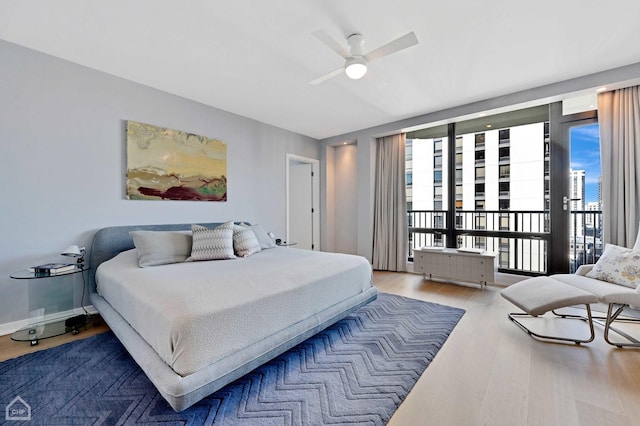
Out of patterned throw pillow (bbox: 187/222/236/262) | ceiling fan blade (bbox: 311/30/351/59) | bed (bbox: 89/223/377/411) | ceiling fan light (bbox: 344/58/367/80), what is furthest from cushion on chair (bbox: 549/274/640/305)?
patterned throw pillow (bbox: 187/222/236/262)

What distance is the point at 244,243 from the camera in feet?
10.3

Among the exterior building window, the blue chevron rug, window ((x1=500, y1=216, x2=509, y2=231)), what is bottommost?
the blue chevron rug

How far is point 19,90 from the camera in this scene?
240 cm

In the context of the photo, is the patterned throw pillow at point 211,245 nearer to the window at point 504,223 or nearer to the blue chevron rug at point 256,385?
the blue chevron rug at point 256,385

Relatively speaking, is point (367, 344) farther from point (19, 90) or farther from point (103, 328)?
point (19, 90)

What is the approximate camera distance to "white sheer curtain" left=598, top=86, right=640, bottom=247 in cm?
285

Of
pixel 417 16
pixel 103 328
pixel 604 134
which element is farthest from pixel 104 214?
pixel 604 134

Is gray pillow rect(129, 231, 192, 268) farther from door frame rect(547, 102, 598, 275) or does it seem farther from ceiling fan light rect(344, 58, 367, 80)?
door frame rect(547, 102, 598, 275)

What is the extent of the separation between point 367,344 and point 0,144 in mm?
3498

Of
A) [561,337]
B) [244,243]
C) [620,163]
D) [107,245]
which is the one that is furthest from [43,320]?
[620,163]

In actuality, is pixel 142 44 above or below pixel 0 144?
above

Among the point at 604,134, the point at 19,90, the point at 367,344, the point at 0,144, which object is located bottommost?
the point at 367,344

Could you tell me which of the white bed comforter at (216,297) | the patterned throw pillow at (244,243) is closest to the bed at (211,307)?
the white bed comforter at (216,297)

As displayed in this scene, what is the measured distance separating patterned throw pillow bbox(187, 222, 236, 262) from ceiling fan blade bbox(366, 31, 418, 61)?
7.36 ft
